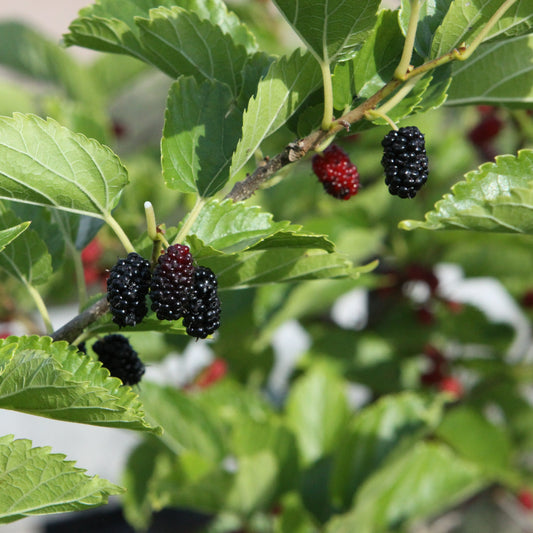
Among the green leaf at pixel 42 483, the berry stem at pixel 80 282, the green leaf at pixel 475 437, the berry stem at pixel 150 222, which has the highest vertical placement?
the berry stem at pixel 150 222

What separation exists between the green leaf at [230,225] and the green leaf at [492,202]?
0.33 ft

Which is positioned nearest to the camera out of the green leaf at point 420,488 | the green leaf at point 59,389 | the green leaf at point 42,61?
the green leaf at point 59,389

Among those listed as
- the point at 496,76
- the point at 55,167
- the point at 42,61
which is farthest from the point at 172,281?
the point at 42,61

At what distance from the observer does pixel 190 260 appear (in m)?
0.47

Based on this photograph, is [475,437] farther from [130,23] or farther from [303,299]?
[130,23]

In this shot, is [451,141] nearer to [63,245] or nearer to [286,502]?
Answer: [286,502]

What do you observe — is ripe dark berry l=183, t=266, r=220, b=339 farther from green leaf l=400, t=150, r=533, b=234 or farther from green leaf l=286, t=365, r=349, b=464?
green leaf l=286, t=365, r=349, b=464

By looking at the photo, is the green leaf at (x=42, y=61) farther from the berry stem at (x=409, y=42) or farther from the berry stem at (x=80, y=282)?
the berry stem at (x=409, y=42)

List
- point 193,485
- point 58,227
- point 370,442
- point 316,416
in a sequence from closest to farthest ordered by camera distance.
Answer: point 58,227 < point 193,485 < point 370,442 < point 316,416

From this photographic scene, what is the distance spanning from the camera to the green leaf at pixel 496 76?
585 millimetres

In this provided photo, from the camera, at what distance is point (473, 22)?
1.62 ft

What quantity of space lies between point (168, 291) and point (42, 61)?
60.4 inches

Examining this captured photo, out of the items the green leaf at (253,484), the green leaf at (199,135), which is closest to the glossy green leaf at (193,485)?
the green leaf at (253,484)

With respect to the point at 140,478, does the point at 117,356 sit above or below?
above
